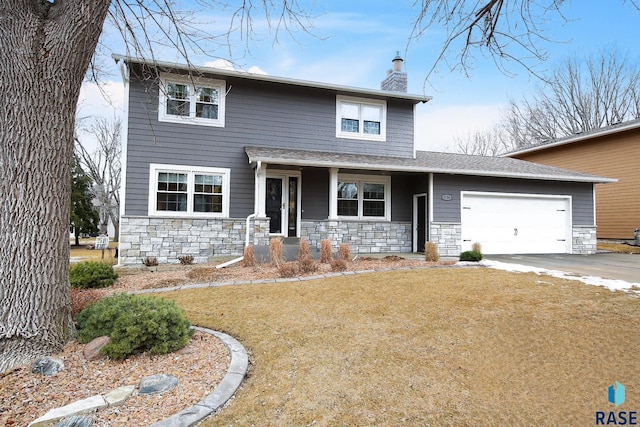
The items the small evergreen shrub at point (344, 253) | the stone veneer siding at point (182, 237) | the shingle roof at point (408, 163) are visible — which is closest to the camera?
the small evergreen shrub at point (344, 253)

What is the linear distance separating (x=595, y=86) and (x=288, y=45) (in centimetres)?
2637

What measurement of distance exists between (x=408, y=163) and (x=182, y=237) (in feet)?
23.0

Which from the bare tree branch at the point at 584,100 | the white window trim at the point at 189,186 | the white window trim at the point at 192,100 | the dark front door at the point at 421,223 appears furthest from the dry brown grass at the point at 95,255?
the bare tree branch at the point at 584,100

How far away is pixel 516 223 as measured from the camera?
11500 mm

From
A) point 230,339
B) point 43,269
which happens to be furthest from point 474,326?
point 43,269

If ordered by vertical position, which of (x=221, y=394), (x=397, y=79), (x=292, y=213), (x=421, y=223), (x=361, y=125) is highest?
(x=397, y=79)

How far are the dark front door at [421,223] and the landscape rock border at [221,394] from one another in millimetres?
8887

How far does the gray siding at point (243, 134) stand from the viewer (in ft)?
31.3

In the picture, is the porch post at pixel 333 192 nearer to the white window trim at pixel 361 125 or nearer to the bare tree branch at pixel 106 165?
the white window trim at pixel 361 125

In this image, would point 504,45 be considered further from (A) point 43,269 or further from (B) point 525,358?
(A) point 43,269

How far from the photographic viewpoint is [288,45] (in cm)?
502

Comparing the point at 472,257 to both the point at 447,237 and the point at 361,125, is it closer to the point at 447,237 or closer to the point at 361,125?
the point at 447,237

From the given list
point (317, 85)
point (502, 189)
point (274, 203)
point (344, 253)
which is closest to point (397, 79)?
point (317, 85)

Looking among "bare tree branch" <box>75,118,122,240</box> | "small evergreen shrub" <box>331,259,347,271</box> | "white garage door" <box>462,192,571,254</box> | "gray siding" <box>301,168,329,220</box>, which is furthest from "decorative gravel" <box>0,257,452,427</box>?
"bare tree branch" <box>75,118,122,240</box>
